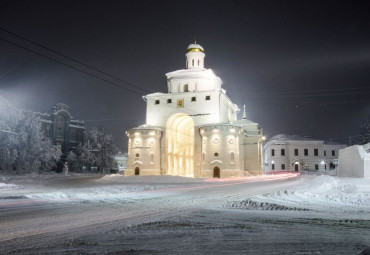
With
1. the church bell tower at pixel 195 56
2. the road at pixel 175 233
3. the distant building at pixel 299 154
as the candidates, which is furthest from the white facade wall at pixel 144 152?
the road at pixel 175 233

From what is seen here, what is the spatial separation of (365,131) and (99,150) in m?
55.0

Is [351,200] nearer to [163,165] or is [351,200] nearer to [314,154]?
[163,165]

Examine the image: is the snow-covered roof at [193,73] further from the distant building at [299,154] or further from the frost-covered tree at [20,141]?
the distant building at [299,154]

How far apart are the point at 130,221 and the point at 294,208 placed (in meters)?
6.02

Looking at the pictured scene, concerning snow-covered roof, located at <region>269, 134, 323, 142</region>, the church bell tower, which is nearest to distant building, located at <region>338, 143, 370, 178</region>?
the church bell tower

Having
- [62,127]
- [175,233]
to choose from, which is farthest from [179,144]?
[175,233]

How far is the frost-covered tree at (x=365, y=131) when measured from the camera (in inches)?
2641

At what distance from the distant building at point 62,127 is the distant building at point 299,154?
4164 centimetres

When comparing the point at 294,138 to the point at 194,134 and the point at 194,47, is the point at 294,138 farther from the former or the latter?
the point at 194,47

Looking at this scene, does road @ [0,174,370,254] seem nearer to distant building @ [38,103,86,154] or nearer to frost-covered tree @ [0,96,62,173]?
frost-covered tree @ [0,96,62,173]

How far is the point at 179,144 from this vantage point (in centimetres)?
5438

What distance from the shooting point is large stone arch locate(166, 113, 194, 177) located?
167 feet

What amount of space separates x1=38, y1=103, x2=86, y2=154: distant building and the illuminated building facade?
64.0ft

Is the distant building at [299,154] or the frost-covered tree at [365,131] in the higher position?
the frost-covered tree at [365,131]
